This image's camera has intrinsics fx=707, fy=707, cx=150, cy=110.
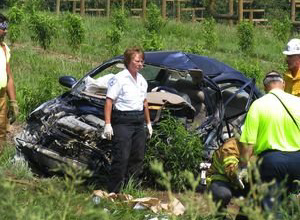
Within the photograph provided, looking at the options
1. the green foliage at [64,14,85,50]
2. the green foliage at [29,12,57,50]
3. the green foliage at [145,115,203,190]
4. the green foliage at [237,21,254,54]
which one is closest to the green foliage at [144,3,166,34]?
the green foliage at [237,21,254,54]

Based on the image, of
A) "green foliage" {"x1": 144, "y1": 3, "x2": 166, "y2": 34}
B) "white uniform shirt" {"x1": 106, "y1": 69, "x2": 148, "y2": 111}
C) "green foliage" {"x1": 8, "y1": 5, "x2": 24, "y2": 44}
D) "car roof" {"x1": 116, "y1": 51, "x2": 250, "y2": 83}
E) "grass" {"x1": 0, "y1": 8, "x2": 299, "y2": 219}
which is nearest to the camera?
"grass" {"x1": 0, "y1": 8, "x2": 299, "y2": 219}

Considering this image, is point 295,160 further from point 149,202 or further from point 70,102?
point 70,102

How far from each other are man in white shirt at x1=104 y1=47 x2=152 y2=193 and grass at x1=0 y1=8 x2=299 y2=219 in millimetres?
262

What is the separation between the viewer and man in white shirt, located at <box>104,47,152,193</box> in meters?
7.30

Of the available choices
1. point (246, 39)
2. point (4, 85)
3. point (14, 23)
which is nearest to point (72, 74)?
point (14, 23)

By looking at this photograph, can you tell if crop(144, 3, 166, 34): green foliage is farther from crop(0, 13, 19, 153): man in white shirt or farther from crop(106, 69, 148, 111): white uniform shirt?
crop(106, 69, 148, 111): white uniform shirt

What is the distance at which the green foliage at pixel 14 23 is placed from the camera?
1947 centimetres

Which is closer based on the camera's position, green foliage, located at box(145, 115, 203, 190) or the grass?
the grass

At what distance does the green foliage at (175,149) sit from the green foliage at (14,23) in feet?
40.5

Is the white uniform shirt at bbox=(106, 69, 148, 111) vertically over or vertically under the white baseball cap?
under

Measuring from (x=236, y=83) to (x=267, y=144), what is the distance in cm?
325

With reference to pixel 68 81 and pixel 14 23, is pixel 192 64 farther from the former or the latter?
pixel 14 23

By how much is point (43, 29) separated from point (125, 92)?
12879 millimetres

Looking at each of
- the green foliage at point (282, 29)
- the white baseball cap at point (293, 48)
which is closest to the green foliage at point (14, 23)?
the green foliage at point (282, 29)
